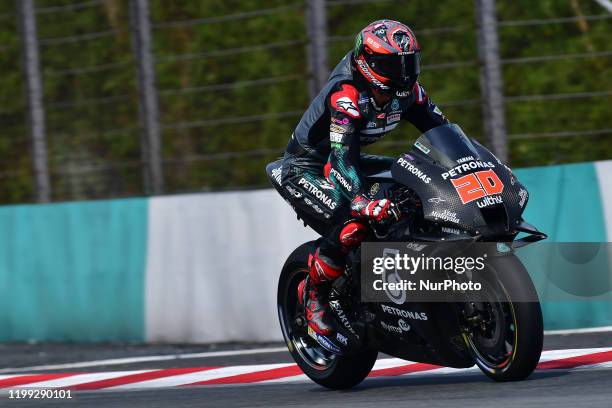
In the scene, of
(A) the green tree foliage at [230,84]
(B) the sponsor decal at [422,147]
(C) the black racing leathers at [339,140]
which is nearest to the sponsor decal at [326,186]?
(C) the black racing leathers at [339,140]

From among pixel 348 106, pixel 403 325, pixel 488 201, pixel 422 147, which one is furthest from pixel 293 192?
pixel 488 201

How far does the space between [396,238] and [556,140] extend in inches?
173

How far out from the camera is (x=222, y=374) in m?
8.22

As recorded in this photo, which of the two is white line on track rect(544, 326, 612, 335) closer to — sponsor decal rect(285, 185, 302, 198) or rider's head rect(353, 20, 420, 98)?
sponsor decal rect(285, 185, 302, 198)

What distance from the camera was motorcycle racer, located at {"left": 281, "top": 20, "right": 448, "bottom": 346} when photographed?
22.1ft

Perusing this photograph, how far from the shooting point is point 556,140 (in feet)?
34.9

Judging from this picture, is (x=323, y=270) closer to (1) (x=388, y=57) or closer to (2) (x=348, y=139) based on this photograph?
(2) (x=348, y=139)

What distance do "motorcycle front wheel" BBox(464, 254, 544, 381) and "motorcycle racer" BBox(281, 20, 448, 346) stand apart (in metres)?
0.66

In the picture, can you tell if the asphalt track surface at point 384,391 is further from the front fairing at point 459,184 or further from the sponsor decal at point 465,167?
the sponsor decal at point 465,167

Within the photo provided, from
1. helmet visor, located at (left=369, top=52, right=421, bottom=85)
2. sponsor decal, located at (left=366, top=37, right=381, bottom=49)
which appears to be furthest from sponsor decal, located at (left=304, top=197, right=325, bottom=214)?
sponsor decal, located at (left=366, top=37, right=381, bottom=49)

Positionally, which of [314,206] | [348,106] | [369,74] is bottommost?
[314,206]

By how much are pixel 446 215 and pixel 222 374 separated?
2578mm

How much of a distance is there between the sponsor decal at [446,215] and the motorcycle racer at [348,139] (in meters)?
0.24

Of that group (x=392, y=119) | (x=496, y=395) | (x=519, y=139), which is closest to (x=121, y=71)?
(x=519, y=139)
